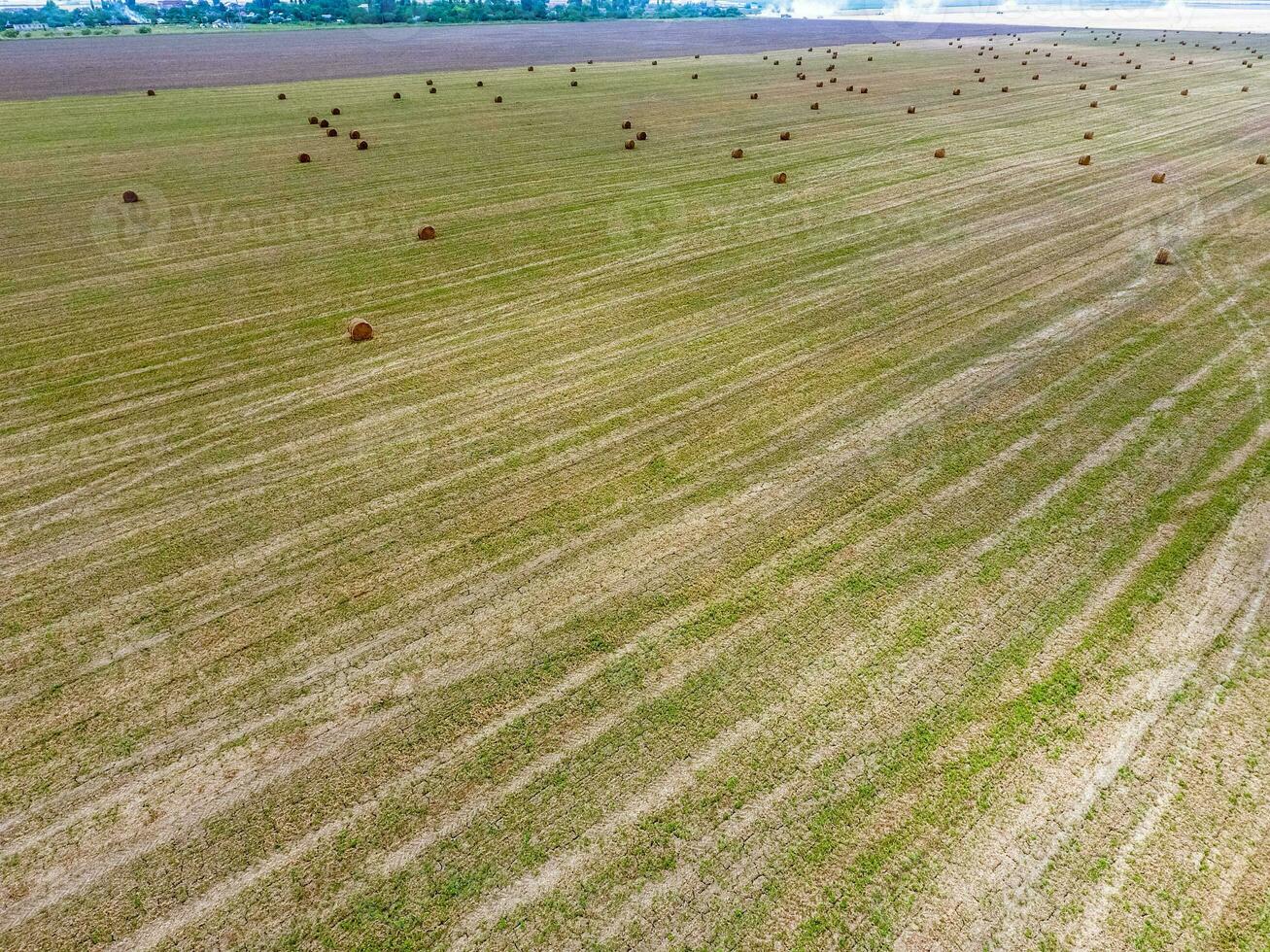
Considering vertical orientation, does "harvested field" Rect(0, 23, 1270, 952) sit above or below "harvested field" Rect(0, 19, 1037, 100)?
below

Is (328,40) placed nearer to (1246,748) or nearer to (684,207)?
(684,207)

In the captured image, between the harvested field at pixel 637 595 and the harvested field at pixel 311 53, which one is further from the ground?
the harvested field at pixel 311 53

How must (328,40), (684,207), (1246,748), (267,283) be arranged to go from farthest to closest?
1. (328,40)
2. (684,207)
3. (267,283)
4. (1246,748)

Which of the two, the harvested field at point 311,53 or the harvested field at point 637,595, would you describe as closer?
the harvested field at point 637,595

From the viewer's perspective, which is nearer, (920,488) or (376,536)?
(376,536)

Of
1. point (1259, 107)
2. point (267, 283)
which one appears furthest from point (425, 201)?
point (1259, 107)

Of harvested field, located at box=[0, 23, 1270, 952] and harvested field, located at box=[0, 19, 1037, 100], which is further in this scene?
harvested field, located at box=[0, 19, 1037, 100]

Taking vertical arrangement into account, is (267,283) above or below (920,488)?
above

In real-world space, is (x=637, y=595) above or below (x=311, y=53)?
below
